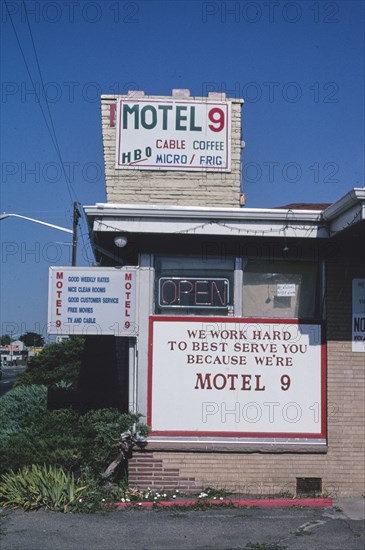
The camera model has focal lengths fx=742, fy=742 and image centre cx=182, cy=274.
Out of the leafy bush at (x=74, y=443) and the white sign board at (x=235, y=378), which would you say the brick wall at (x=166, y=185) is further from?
the leafy bush at (x=74, y=443)

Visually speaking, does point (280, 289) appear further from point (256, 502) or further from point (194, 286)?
point (256, 502)

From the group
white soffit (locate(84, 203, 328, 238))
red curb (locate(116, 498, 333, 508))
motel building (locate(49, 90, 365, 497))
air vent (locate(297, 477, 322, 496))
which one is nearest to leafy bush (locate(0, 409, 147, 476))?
motel building (locate(49, 90, 365, 497))

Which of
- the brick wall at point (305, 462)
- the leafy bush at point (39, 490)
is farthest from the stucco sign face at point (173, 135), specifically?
the leafy bush at point (39, 490)

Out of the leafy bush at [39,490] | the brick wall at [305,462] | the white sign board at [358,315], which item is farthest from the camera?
the white sign board at [358,315]

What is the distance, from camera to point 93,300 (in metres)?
10.8

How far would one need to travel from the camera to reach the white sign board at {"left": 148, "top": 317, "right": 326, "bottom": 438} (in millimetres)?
10719

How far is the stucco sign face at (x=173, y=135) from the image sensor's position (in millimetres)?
12406

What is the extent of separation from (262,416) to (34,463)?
3.28 m

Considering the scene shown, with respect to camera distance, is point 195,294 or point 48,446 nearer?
point 48,446

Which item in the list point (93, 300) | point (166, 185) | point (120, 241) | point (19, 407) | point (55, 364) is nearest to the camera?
point (120, 241)

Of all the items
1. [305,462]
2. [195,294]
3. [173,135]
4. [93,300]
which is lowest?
[305,462]

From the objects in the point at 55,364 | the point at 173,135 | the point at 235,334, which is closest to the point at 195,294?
the point at 235,334

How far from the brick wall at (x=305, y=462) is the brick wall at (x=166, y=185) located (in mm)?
3038

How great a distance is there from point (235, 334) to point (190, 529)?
9.94 feet
